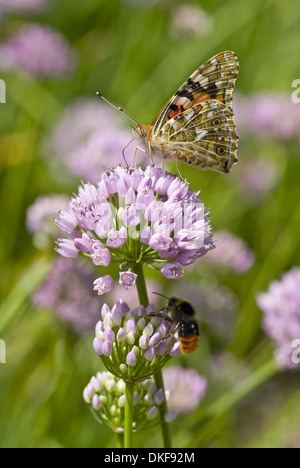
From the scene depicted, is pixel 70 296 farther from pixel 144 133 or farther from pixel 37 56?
pixel 37 56

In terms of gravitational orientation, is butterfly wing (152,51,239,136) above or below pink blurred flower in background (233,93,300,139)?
above

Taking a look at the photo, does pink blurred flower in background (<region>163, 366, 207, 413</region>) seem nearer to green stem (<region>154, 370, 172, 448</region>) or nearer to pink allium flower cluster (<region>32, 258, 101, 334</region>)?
pink allium flower cluster (<region>32, 258, 101, 334</region>)

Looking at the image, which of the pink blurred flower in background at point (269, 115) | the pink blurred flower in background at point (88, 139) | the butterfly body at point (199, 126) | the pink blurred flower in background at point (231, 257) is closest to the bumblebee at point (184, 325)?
the butterfly body at point (199, 126)

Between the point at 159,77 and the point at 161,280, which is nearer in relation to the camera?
the point at 161,280

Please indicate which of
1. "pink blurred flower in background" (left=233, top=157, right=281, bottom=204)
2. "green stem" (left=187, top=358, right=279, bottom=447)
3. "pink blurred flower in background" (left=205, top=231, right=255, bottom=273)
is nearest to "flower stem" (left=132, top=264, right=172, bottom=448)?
"green stem" (left=187, top=358, right=279, bottom=447)

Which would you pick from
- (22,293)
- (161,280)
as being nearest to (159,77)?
(161,280)

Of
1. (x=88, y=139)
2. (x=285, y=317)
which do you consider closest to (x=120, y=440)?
(x=285, y=317)
